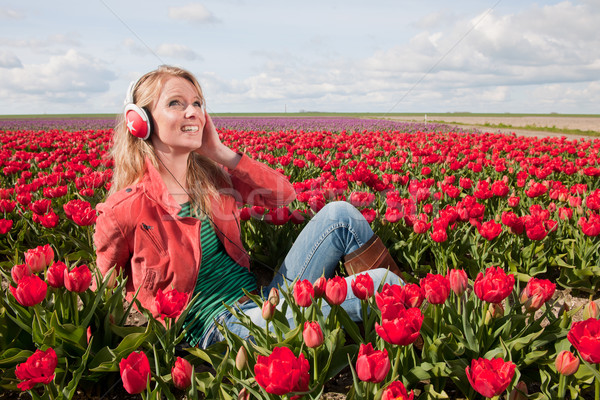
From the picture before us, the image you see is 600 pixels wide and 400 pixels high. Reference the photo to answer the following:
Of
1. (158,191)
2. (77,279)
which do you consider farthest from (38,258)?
(158,191)

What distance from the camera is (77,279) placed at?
1.89 metres

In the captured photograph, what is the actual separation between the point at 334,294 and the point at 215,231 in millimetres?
1227

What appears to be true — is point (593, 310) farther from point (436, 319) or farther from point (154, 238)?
point (154, 238)

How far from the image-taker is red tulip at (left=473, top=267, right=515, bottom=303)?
1770mm

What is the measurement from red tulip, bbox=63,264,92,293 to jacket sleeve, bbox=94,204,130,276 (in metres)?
0.46

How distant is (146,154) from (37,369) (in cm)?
142

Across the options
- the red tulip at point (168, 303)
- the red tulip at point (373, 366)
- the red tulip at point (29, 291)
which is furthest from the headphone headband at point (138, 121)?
the red tulip at point (373, 366)

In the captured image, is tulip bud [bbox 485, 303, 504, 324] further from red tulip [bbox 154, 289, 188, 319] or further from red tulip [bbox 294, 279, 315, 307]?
red tulip [bbox 154, 289, 188, 319]

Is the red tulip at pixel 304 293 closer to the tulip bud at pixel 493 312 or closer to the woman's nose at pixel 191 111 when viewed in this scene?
the tulip bud at pixel 493 312

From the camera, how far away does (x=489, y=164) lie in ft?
22.0

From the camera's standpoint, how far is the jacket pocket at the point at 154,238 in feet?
8.00

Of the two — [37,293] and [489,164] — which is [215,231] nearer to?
[37,293]

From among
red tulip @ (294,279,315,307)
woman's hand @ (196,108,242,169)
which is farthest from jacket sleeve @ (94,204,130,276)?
red tulip @ (294,279,315,307)

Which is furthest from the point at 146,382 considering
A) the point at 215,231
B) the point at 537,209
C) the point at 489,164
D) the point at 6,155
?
the point at 6,155
